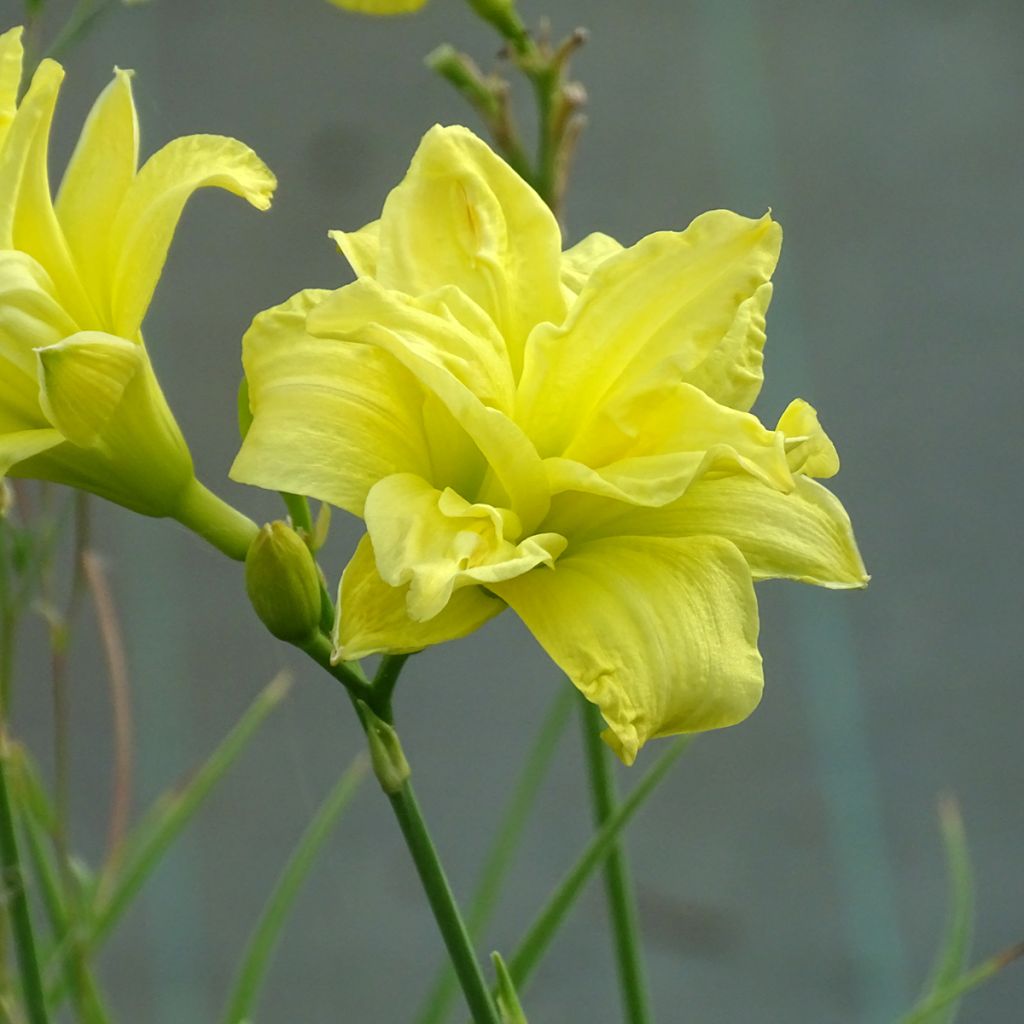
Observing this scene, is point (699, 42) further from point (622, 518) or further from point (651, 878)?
point (622, 518)

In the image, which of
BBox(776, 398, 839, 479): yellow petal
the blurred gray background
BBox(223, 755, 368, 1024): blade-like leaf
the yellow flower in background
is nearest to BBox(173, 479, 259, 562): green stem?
the yellow flower in background

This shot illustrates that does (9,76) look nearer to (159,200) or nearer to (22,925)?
(159,200)

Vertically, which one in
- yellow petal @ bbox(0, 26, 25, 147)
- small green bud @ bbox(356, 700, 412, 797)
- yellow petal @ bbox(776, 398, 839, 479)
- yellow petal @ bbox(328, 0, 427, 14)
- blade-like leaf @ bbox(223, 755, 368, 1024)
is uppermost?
yellow petal @ bbox(328, 0, 427, 14)

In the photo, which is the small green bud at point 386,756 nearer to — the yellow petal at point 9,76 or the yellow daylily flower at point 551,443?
the yellow daylily flower at point 551,443

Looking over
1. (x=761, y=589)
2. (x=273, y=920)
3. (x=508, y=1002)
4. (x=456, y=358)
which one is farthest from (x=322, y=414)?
(x=761, y=589)

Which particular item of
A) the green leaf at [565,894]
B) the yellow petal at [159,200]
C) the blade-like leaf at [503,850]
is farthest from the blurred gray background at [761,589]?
the yellow petal at [159,200]

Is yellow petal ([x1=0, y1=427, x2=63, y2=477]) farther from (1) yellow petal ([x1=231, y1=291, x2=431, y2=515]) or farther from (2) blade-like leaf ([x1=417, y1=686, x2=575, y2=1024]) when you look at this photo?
(2) blade-like leaf ([x1=417, y1=686, x2=575, y2=1024])

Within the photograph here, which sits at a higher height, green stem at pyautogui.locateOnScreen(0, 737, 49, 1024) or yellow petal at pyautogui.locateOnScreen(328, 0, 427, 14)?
yellow petal at pyautogui.locateOnScreen(328, 0, 427, 14)
